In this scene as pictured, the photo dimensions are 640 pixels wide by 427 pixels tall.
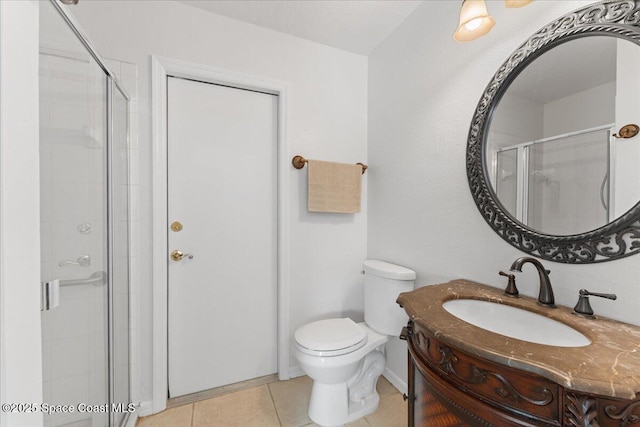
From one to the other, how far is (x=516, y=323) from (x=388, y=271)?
0.68 m

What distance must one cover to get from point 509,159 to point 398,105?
33.2 inches

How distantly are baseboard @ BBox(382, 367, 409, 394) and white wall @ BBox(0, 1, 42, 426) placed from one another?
68.7 inches

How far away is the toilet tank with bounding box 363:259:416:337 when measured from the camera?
1.57 m

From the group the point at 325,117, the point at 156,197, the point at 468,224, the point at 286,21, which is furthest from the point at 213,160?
the point at 468,224

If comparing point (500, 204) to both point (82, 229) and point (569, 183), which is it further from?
point (82, 229)

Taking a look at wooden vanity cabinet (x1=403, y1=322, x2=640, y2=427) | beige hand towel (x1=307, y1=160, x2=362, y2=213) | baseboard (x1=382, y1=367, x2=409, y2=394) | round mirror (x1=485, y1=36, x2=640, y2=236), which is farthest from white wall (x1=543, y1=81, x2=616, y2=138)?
baseboard (x1=382, y1=367, x2=409, y2=394)

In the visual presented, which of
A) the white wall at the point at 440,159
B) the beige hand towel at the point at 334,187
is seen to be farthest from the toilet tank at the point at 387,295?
the beige hand towel at the point at 334,187

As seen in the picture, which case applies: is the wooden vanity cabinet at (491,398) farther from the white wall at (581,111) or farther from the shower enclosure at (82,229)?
the shower enclosure at (82,229)

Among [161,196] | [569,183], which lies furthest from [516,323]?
[161,196]

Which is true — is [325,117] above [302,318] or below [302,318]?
above

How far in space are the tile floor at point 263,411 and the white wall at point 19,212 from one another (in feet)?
3.66

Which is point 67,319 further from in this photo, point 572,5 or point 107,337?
point 572,5

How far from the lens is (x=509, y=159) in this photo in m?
1.15

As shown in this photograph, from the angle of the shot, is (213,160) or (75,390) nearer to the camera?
(75,390)
